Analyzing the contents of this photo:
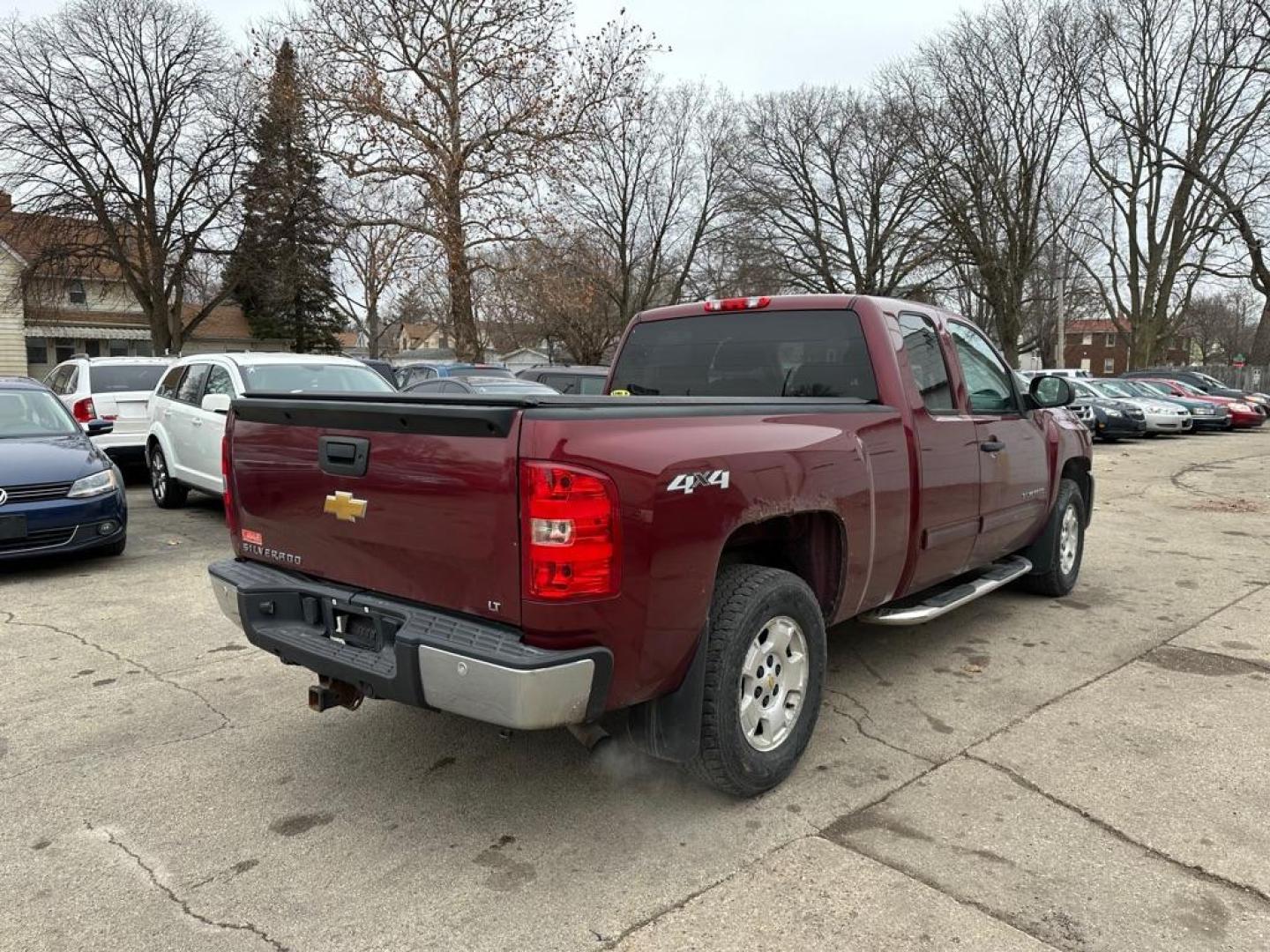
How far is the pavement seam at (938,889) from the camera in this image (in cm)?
249

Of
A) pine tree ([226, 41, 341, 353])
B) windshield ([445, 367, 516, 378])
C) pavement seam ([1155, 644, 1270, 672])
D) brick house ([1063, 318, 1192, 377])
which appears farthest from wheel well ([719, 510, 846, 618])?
brick house ([1063, 318, 1192, 377])

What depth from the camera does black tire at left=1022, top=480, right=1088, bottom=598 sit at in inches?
230

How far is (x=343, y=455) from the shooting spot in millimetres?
3031

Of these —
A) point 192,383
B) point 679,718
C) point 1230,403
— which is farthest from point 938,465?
point 1230,403

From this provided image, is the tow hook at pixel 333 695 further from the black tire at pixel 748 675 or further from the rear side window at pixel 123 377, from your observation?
the rear side window at pixel 123 377

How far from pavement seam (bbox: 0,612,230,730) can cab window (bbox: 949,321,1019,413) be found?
4129mm

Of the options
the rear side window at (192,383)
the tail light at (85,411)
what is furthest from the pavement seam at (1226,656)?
the tail light at (85,411)

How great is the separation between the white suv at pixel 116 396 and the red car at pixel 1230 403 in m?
26.0

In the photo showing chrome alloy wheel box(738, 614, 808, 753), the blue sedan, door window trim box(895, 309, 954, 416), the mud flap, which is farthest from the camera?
the blue sedan

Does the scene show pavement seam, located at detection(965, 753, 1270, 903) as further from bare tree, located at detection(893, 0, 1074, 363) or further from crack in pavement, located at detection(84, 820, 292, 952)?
bare tree, located at detection(893, 0, 1074, 363)

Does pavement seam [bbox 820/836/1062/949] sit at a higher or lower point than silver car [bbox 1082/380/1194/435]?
lower

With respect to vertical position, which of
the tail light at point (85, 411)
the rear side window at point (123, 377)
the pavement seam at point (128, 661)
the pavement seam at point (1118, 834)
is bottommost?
the pavement seam at point (1118, 834)

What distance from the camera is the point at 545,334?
49.1 meters

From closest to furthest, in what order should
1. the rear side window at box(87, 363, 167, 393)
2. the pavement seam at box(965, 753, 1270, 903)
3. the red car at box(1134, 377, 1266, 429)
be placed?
the pavement seam at box(965, 753, 1270, 903)
the rear side window at box(87, 363, 167, 393)
the red car at box(1134, 377, 1266, 429)
